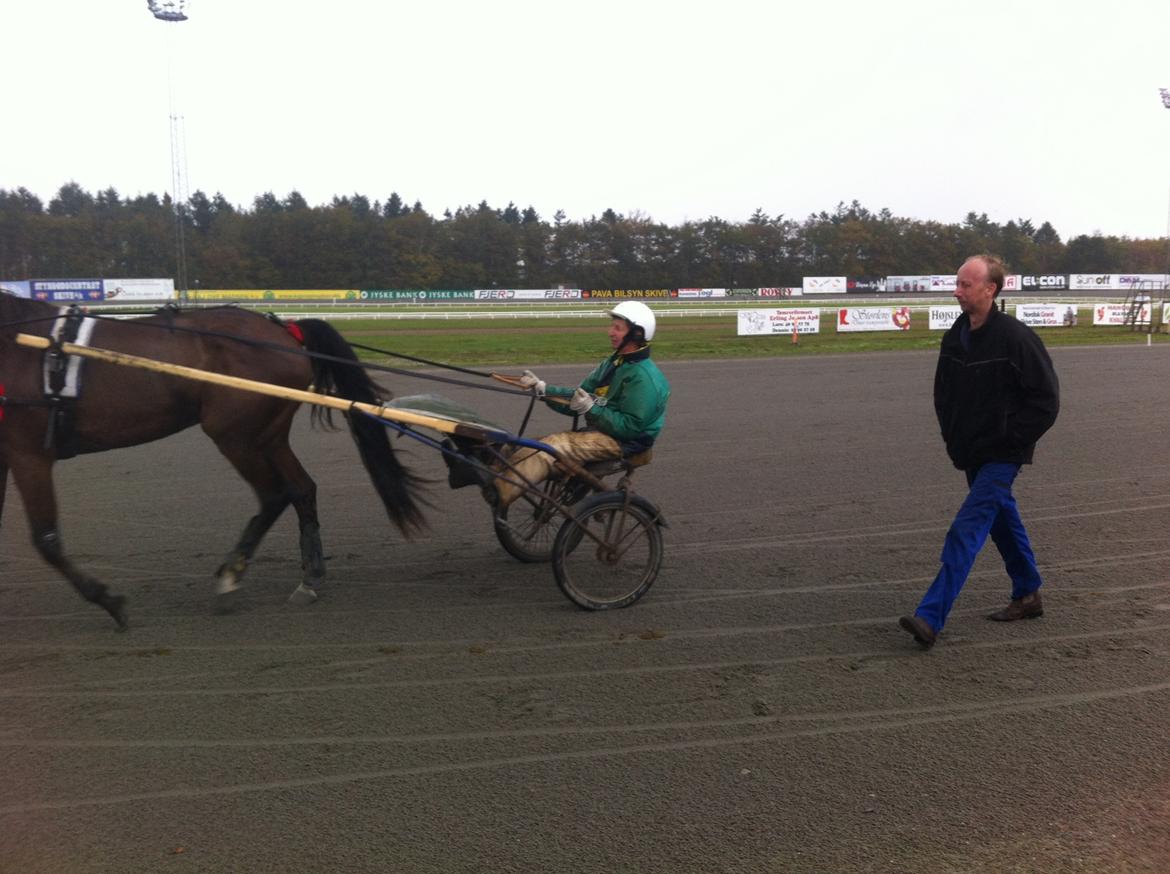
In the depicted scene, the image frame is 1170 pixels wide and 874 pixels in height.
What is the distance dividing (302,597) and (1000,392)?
3.58m

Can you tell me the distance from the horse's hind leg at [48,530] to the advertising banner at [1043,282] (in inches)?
2403

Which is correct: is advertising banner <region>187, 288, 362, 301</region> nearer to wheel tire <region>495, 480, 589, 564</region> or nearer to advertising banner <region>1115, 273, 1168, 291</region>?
advertising banner <region>1115, 273, 1168, 291</region>

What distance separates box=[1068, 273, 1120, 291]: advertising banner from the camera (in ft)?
196

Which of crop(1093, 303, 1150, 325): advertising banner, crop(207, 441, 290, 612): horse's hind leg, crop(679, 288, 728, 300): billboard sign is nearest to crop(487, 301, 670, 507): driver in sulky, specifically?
crop(207, 441, 290, 612): horse's hind leg

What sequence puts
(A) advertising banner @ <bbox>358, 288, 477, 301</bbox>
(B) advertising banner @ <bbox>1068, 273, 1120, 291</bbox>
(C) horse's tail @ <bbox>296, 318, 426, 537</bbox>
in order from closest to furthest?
(C) horse's tail @ <bbox>296, 318, 426, 537</bbox>, (A) advertising banner @ <bbox>358, 288, 477, 301</bbox>, (B) advertising banner @ <bbox>1068, 273, 1120, 291</bbox>

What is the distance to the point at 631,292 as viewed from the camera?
6253cm

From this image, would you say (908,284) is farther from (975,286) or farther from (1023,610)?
(975,286)

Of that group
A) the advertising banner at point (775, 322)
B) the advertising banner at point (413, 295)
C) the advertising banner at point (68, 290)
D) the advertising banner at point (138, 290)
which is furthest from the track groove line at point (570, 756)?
the advertising banner at point (413, 295)

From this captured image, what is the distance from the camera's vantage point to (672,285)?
69.3 metres

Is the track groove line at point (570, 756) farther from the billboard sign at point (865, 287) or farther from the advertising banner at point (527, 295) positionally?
the billboard sign at point (865, 287)

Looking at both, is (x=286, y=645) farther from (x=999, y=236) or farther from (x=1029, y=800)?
(x=999, y=236)

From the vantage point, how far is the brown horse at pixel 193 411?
15.4 feet

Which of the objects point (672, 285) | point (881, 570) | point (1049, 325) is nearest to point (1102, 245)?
point (672, 285)

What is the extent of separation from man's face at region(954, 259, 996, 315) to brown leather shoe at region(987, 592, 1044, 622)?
58.2 inches
